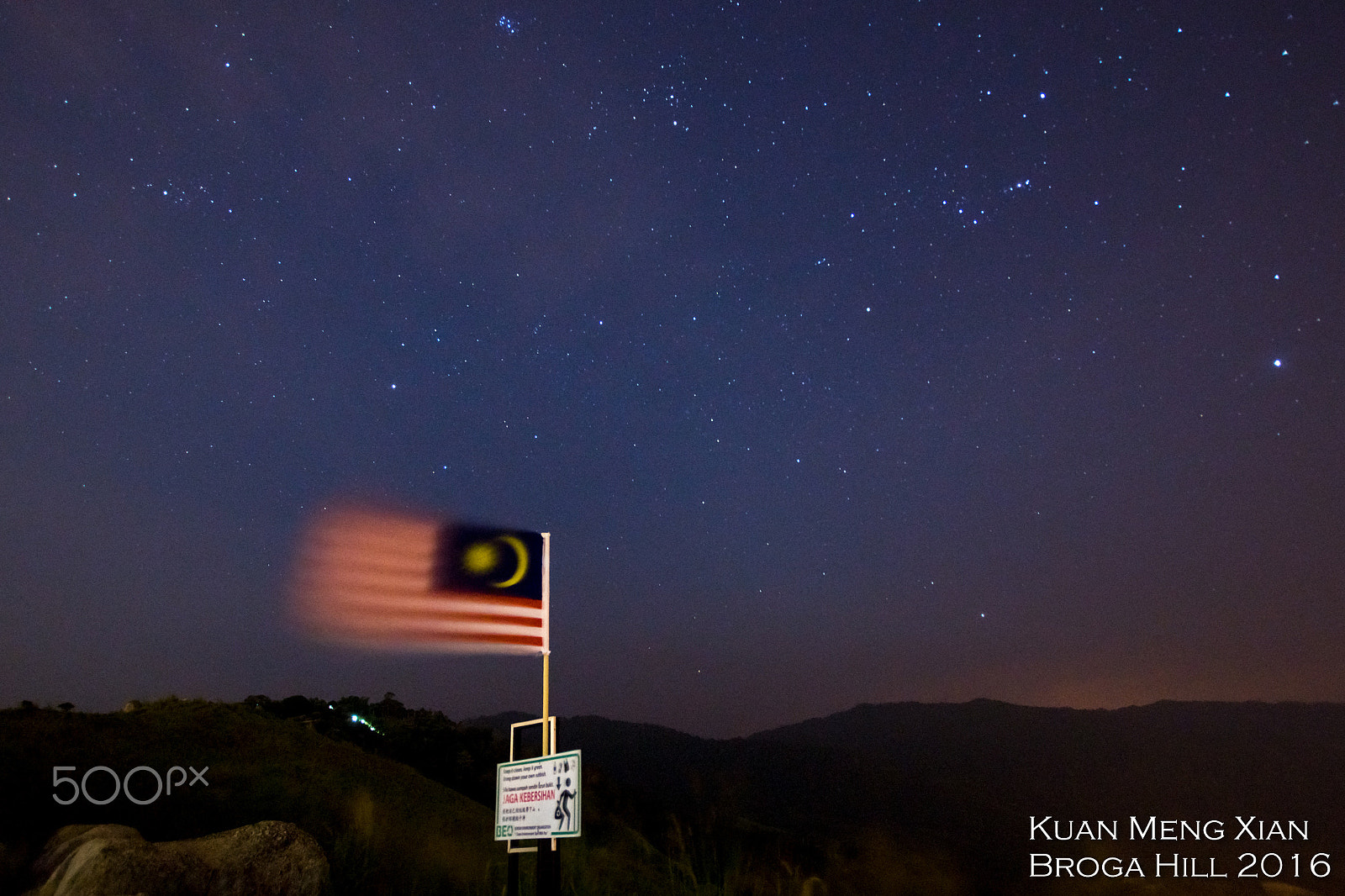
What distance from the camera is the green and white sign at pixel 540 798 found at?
1052cm

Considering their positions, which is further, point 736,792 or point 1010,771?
point 1010,771

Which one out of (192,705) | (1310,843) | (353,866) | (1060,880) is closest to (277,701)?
(192,705)

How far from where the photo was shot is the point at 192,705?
19.7 m

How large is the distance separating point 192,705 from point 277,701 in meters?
4.96

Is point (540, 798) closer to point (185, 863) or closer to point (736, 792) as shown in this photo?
point (185, 863)

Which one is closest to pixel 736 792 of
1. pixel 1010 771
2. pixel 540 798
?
pixel 1010 771

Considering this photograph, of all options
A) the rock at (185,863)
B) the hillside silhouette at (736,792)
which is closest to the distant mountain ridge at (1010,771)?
the hillside silhouette at (736,792)

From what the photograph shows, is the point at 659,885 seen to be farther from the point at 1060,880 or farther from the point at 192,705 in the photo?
the point at 1060,880

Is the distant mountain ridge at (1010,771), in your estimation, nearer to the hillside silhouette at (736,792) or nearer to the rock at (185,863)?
the hillside silhouette at (736,792)

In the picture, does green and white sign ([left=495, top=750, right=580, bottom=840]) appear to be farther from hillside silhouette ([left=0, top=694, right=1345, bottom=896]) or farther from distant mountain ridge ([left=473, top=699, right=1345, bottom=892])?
distant mountain ridge ([left=473, top=699, right=1345, bottom=892])

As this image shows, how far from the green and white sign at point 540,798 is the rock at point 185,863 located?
2525 millimetres

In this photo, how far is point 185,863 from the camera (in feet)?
35.9

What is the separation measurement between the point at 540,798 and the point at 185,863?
3984mm

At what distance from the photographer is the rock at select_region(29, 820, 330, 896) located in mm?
10070
